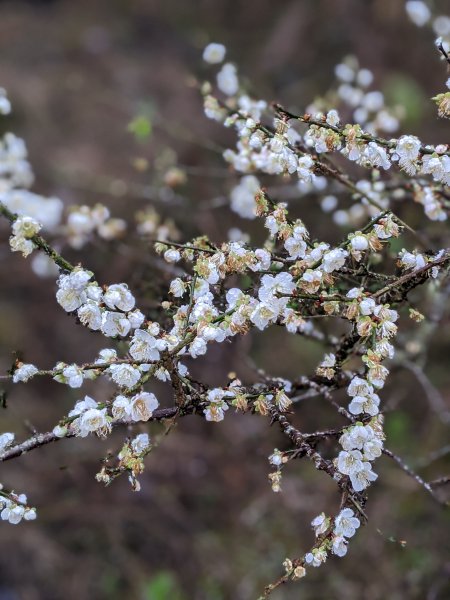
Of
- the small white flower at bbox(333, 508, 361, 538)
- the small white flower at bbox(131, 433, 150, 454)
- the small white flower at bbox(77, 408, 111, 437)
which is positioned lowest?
the small white flower at bbox(131, 433, 150, 454)

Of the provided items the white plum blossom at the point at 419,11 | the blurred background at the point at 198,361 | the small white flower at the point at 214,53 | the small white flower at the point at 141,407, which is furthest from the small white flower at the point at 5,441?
the white plum blossom at the point at 419,11

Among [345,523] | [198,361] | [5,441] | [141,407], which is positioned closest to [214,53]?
[141,407]

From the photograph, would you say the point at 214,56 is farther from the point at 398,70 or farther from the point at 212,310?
the point at 398,70

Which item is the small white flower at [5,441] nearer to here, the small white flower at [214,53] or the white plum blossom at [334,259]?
the white plum blossom at [334,259]

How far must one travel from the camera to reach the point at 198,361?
4363mm

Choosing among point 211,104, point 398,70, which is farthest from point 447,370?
point 211,104

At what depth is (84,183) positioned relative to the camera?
4.54 metres

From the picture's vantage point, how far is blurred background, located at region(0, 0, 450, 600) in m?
3.69

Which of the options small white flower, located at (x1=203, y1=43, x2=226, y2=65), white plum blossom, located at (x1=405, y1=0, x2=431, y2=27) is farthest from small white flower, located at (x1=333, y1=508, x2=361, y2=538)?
white plum blossom, located at (x1=405, y1=0, x2=431, y2=27)

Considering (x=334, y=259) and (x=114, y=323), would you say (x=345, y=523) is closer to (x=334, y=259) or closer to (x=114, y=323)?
(x=334, y=259)

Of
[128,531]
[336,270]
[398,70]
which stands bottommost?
[128,531]

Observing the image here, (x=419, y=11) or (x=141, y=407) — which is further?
(x=419, y=11)

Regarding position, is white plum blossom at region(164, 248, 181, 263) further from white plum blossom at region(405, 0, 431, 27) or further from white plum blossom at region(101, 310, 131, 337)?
white plum blossom at region(405, 0, 431, 27)

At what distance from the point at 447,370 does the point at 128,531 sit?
245 centimetres
